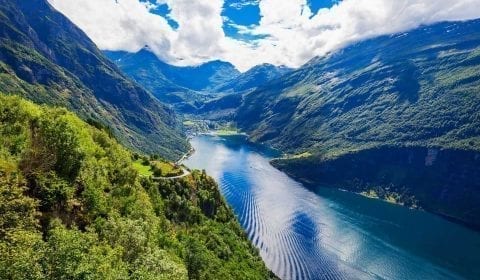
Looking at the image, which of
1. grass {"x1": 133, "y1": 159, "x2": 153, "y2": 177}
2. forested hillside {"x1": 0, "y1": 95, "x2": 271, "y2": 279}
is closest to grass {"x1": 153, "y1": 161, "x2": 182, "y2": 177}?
grass {"x1": 133, "y1": 159, "x2": 153, "y2": 177}

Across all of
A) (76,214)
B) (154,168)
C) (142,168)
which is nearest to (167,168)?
(154,168)

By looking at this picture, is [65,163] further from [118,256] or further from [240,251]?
[240,251]

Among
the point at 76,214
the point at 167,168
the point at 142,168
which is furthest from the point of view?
the point at 167,168

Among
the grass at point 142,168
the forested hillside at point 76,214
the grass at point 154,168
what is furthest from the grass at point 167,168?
the forested hillside at point 76,214

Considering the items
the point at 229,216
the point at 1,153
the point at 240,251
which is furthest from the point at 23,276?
the point at 229,216

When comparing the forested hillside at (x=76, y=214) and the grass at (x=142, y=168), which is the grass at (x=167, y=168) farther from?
the forested hillside at (x=76, y=214)

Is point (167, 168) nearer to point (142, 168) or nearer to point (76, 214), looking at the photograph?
point (142, 168)

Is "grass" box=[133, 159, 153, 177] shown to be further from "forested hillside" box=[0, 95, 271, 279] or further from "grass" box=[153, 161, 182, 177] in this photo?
"forested hillside" box=[0, 95, 271, 279]
